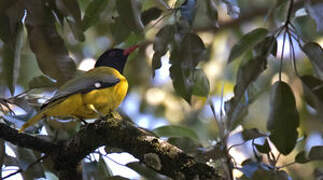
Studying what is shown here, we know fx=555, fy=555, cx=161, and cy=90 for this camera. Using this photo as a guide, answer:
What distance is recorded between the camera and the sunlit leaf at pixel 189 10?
8.89ft

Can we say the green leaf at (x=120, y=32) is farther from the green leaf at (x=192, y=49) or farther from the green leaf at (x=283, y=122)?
the green leaf at (x=283, y=122)

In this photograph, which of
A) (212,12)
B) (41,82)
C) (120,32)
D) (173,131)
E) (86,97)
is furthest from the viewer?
(173,131)

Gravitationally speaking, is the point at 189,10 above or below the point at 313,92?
above

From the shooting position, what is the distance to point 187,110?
265 inches

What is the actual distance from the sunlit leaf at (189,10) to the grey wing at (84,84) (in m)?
1.03

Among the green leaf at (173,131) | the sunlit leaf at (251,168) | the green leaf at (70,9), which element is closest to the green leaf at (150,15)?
the green leaf at (70,9)

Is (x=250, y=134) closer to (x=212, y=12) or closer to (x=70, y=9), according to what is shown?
(x=212, y=12)

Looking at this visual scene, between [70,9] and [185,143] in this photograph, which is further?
[185,143]

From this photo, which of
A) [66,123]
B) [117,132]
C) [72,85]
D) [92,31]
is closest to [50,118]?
[66,123]

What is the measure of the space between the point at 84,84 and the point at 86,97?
103 millimetres

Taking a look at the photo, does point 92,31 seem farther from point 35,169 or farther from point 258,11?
point 35,169

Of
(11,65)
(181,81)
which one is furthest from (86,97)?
(181,81)

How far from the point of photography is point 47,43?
316 cm

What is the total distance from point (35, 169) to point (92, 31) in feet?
13.6
